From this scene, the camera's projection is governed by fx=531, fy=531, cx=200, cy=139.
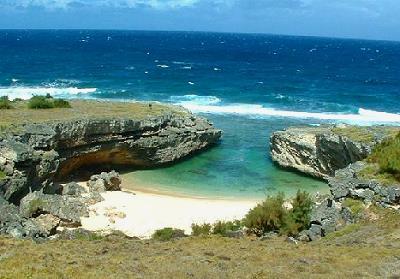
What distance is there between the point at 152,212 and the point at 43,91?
55.5 meters

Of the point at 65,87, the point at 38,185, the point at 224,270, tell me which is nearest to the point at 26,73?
the point at 65,87

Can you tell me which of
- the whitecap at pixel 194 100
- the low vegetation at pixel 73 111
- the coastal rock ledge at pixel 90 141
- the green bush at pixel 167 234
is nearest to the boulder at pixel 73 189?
the coastal rock ledge at pixel 90 141

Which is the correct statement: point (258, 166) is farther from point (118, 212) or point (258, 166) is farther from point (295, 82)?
point (295, 82)

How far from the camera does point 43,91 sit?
87.2m

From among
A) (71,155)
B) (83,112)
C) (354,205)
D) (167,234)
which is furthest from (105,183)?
(354,205)

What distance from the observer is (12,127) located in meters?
39.9

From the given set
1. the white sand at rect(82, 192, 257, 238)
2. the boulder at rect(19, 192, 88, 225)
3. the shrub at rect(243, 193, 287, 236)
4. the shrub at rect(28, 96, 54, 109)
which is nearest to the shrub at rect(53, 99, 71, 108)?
the shrub at rect(28, 96, 54, 109)

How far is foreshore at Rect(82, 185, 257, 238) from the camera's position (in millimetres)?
35312

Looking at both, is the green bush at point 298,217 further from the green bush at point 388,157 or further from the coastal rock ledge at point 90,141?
the coastal rock ledge at point 90,141

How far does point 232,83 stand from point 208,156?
54.7m

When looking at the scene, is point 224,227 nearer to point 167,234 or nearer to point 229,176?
point 167,234

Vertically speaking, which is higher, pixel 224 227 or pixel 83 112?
pixel 83 112

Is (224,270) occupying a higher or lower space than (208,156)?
higher

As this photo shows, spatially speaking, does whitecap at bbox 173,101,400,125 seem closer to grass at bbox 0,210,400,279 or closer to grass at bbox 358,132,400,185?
grass at bbox 358,132,400,185
